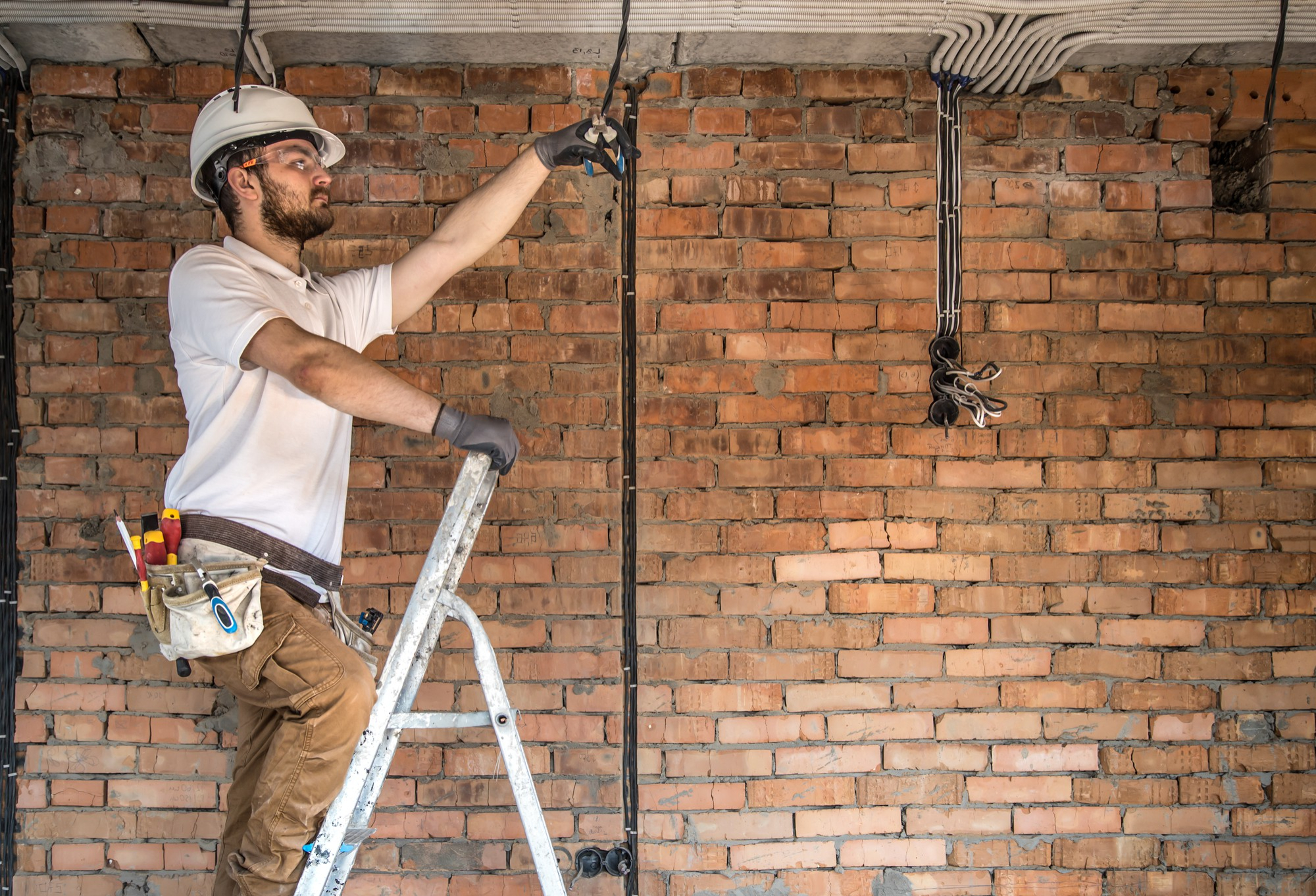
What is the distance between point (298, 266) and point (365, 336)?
0.21 meters

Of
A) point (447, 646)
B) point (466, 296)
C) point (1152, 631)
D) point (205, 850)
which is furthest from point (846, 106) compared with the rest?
point (205, 850)

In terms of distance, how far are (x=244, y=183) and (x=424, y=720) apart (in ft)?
4.05

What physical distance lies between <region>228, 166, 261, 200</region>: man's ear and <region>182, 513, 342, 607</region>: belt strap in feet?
2.37

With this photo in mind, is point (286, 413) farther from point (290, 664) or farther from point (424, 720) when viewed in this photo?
point (424, 720)

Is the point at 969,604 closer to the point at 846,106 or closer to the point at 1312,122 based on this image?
the point at 846,106

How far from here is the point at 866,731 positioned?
2586 mm

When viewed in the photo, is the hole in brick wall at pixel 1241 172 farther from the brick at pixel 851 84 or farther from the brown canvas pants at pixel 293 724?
the brown canvas pants at pixel 293 724

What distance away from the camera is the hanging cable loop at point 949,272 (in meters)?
2.55

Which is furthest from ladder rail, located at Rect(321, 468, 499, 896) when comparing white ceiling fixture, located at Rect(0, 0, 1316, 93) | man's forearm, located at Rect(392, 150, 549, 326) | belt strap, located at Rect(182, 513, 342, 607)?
white ceiling fixture, located at Rect(0, 0, 1316, 93)

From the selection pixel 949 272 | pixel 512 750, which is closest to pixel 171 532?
pixel 512 750

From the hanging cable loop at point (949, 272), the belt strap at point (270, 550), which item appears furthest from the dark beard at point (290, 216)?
the hanging cable loop at point (949, 272)

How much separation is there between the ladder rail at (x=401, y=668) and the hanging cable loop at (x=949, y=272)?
51.4 inches

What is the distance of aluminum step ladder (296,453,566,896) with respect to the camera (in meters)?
1.73

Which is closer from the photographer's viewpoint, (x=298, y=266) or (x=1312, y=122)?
(x=298, y=266)
